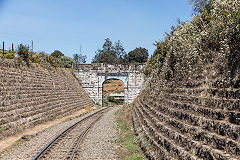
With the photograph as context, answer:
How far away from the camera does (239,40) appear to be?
651 centimetres

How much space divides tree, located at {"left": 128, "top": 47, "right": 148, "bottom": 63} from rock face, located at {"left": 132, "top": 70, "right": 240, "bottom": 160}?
70701 millimetres

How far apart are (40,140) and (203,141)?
8.66 metres

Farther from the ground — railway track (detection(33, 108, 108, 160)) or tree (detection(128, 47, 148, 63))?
tree (detection(128, 47, 148, 63))

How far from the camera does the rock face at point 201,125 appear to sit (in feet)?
13.8

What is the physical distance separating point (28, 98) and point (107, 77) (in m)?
20.8

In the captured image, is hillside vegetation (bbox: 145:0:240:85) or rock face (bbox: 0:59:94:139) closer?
hillside vegetation (bbox: 145:0:240:85)

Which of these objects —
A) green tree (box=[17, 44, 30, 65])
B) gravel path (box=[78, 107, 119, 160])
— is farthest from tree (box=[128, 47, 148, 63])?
gravel path (box=[78, 107, 119, 160])

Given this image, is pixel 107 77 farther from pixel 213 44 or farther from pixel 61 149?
pixel 213 44

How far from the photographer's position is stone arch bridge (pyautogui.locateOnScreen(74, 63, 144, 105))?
118ft

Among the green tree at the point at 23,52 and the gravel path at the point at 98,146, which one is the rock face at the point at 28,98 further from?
the gravel path at the point at 98,146

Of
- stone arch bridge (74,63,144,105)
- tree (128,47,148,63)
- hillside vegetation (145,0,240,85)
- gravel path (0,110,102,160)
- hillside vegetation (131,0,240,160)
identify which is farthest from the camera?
tree (128,47,148,63)

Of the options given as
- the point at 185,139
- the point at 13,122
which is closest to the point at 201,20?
the point at 185,139

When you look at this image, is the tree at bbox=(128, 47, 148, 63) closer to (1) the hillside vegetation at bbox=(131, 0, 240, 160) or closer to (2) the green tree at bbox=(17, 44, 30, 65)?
(2) the green tree at bbox=(17, 44, 30, 65)

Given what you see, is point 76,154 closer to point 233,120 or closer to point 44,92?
point 233,120
